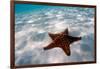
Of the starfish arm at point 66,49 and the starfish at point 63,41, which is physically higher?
the starfish at point 63,41

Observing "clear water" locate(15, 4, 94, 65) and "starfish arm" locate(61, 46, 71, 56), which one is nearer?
"clear water" locate(15, 4, 94, 65)

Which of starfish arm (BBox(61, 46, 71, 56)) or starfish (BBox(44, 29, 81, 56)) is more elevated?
starfish (BBox(44, 29, 81, 56))

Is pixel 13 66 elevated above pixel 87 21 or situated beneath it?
situated beneath

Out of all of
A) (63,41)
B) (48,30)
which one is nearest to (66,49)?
(63,41)

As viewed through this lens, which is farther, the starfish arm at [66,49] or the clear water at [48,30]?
the starfish arm at [66,49]

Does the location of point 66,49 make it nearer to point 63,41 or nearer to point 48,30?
point 63,41
